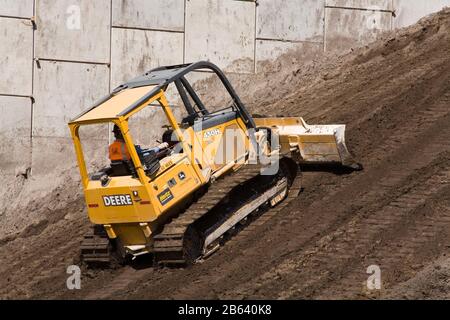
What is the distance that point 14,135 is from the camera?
18.6 m

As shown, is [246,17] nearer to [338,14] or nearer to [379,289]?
[338,14]

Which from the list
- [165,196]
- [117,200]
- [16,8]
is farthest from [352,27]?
[117,200]

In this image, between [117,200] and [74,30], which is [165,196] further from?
[74,30]

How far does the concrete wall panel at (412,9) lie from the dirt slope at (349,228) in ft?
10.6

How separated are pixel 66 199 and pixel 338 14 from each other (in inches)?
322

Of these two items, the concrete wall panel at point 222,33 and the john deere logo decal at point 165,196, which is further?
the concrete wall panel at point 222,33

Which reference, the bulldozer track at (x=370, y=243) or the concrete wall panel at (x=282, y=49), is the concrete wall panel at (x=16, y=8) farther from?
the bulldozer track at (x=370, y=243)

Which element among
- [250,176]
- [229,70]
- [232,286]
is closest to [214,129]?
[250,176]

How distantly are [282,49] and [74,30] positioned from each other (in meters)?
4.97

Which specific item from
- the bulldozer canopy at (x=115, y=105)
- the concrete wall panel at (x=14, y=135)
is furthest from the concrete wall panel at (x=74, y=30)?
the bulldozer canopy at (x=115, y=105)

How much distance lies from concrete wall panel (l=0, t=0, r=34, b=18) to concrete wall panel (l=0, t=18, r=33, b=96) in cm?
13

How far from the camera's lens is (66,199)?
711 inches

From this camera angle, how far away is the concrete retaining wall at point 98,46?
18.7m

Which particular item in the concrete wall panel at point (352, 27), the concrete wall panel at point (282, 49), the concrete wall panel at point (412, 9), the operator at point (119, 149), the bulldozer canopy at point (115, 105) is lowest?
the operator at point (119, 149)
